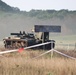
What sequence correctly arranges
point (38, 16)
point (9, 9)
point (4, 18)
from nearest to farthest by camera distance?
point (4, 18)
point (38, 16)
point (9, 9)

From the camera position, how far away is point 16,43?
31938 mm

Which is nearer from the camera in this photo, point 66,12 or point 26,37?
point 26,37

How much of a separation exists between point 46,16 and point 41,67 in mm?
110357

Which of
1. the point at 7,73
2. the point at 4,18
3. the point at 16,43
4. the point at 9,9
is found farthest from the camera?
the point at 9,9

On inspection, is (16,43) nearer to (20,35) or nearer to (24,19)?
(20,35)

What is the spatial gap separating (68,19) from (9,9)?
2330 cm

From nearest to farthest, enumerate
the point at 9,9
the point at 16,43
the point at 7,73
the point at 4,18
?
the point at 7,73, the point at 16,43, the point at 4,18, the point at 9,9

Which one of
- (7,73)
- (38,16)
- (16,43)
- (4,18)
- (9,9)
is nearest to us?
(7,73)

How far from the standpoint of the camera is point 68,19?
118 m

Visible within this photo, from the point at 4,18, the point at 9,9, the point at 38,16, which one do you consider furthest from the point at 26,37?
the point at 9,9

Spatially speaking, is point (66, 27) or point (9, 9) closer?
point (66, 27)

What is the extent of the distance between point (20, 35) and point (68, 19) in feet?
283

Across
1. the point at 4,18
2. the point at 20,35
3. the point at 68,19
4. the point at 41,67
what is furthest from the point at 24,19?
the point at 41,67

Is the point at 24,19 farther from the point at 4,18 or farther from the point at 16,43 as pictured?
the point at 16,43
